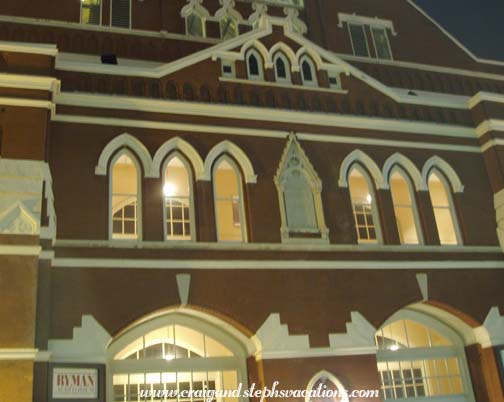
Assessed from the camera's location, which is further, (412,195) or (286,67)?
(286,67)

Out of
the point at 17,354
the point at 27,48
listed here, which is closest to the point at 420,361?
the point at 17,354

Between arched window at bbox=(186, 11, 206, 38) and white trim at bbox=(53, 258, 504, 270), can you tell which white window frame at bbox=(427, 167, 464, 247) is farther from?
arched window at bbox=(186, 11, 206, 38)

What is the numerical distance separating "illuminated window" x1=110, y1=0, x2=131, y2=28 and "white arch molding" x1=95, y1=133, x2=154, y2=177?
630 centimetres

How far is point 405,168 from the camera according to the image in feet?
50.9

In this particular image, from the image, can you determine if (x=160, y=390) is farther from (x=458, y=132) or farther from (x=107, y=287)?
(x=458, y=132)

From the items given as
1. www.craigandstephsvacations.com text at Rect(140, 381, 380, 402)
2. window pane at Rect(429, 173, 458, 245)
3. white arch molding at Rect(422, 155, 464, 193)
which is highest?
white arch molding at Rect(422, 155, 464, 193)

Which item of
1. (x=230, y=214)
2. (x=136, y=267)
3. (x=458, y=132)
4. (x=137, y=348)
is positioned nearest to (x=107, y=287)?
(x=136, y=267)

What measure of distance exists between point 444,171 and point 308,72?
414cm

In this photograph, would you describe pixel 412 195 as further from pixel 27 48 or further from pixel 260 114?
pixel 27 48

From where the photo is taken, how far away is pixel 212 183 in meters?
13.8

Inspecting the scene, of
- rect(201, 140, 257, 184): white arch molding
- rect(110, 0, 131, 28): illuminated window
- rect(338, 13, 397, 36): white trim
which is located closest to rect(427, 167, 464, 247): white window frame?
rect(201, 140, 257, 184): white arch molding

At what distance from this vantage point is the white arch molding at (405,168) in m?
15.2

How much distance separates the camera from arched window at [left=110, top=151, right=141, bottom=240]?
44.7ft

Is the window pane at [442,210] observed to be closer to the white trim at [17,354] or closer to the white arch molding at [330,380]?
the white arch molding at [330,380]
